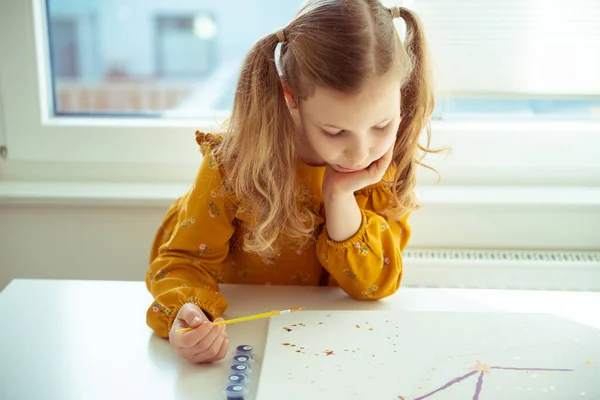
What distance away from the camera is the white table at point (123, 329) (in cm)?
76

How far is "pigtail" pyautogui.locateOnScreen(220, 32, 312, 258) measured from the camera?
2.88ft

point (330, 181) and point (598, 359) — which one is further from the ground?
point (330, 181)

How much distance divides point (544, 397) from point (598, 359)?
0.12m

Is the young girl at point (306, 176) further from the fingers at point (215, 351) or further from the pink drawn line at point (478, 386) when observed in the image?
the pink drawn line at point (478, 386)

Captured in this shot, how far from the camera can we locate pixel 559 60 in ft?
4.22

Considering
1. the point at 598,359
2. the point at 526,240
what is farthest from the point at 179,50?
the point at 598,359

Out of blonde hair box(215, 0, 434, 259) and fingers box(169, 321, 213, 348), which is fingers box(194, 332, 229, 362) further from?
blonde hair box(215, 0, 434, 259)

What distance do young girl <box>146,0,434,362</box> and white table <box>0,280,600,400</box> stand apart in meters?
0.03

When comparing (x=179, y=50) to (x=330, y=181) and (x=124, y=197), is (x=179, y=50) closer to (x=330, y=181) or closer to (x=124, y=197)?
(x=124, y=197)

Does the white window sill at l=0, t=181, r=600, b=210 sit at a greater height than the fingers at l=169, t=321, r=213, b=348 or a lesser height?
greater

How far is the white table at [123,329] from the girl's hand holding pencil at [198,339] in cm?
1

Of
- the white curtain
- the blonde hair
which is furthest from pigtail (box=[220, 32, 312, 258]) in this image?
the white curtain

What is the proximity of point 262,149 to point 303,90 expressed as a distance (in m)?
0.11

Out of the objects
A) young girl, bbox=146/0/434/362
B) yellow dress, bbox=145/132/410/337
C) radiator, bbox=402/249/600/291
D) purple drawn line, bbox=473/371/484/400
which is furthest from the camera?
radiator, bbox=402/249/600/291
